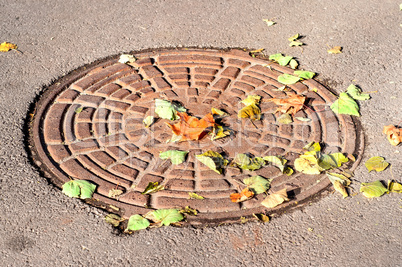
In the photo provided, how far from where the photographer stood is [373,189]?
2.76 metres

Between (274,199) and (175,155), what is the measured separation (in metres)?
0.71

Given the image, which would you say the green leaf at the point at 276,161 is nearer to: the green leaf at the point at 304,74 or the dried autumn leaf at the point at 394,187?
the dried autumn leaf at the point at 394,187

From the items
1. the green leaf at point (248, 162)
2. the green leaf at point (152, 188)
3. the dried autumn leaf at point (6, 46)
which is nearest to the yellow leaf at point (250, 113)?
the green leaf at point (248, 162)

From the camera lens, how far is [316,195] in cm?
275

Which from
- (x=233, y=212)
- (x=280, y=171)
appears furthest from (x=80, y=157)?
(x=280, y=171)

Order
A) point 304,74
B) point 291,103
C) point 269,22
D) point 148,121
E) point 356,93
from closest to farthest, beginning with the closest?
1. point 148,121
2. point 291,103
3. point 356,93
4. point 304,74
5. point 269,22

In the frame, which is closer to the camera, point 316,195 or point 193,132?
point 316,195

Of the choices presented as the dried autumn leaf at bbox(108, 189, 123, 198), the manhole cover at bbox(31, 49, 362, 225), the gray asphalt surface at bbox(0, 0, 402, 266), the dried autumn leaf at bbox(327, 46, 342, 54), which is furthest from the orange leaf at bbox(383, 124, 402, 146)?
the dried autumn leaf at bbox(108, 189, 123, 198)

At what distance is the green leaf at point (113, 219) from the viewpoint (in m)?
2.54

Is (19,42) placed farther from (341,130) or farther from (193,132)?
(341,130)

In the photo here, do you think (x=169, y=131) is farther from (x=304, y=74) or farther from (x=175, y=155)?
(x=304, y=74)

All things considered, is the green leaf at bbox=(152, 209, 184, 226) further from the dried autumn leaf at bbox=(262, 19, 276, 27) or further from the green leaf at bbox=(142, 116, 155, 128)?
the dried autumn leaf at bbox=(262, 19, 276, 27)

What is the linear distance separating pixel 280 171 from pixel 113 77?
163 cm

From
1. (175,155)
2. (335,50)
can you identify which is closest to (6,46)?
(175,155)
